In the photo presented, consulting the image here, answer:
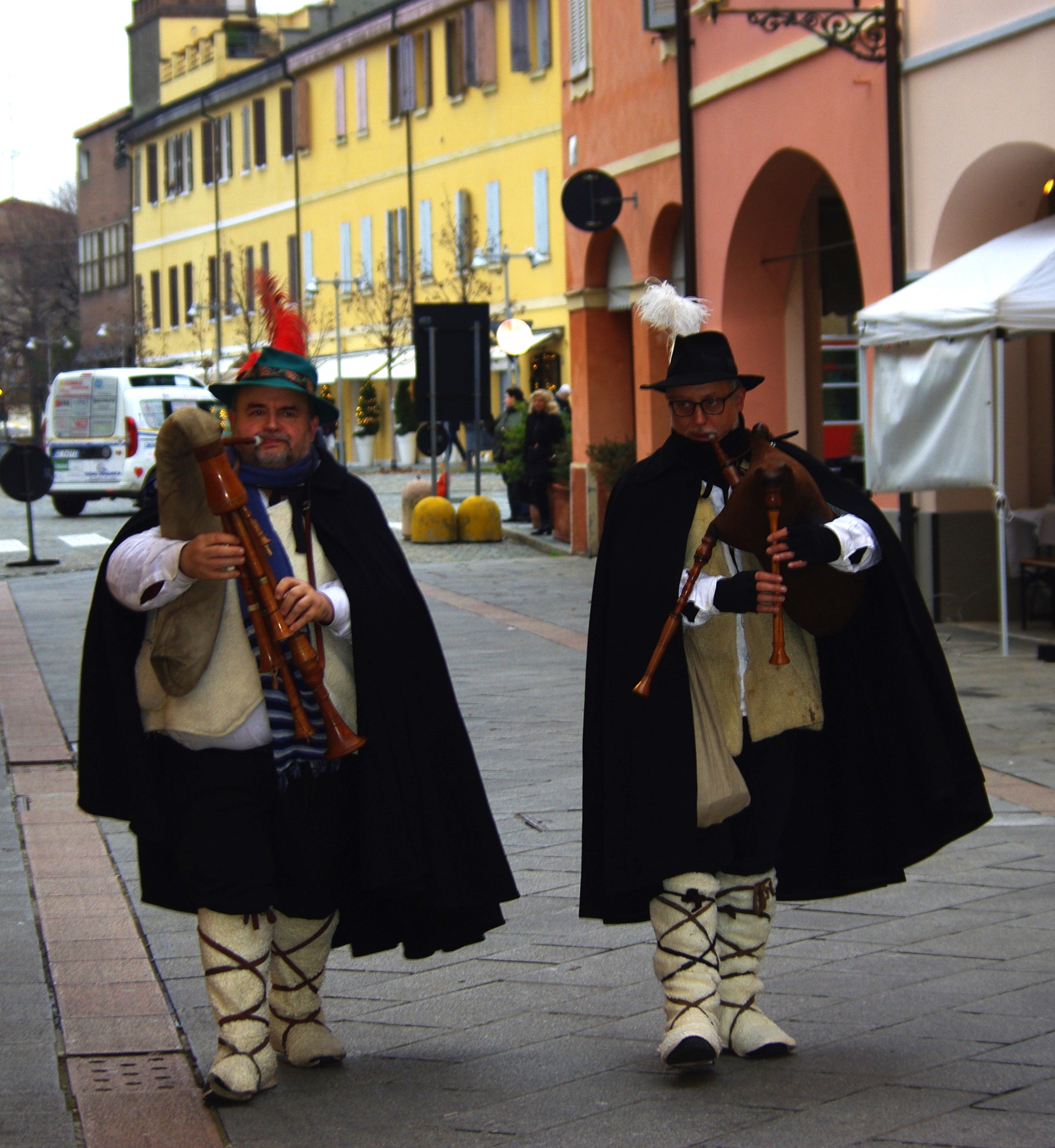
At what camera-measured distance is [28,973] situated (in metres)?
5.25

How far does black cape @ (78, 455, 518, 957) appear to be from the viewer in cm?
426

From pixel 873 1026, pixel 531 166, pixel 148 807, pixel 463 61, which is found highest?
pixel 463 61

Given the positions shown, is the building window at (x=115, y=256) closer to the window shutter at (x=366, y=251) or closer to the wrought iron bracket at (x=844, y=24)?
the window shutter at (x=366, y=251)

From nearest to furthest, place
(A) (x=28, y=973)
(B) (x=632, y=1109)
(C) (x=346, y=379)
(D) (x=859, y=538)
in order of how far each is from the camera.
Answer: (B) (x=632, y=1109), (D) (x=859, y=538), (A) (x=28, y=973), (C) (x=346, y=379)

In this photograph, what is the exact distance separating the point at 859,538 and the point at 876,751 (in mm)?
546

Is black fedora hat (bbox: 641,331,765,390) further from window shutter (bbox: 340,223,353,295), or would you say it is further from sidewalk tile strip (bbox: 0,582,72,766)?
window shutter (bbox: 340,223,353,295)

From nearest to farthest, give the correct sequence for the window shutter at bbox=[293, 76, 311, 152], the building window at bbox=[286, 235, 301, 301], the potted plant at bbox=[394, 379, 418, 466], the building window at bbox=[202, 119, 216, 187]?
the potted plant at bbox=[394, 379, 418, 466], the window shutter at bbox=[293, 76, 311, 152], the building window at bbox=[286, 235, 301, 301], the building window at bbox=[202, 119, 216, 187]

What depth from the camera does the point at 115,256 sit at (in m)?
69.8

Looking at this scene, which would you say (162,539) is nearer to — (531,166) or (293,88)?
(531,166)

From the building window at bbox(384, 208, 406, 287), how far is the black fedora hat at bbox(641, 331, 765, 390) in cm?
4188

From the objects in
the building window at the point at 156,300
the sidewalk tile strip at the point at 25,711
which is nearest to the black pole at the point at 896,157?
the sidewalk tile strip at the point at 25,711

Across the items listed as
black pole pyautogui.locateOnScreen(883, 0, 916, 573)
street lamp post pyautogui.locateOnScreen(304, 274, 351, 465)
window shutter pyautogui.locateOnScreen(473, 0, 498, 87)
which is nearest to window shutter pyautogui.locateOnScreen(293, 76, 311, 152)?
street lamp post pyautogui.locateOnScreen(304, 274, 351, 465)

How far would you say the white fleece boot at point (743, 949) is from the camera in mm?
4402

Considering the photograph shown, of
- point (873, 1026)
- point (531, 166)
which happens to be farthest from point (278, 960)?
point (531, 166)
